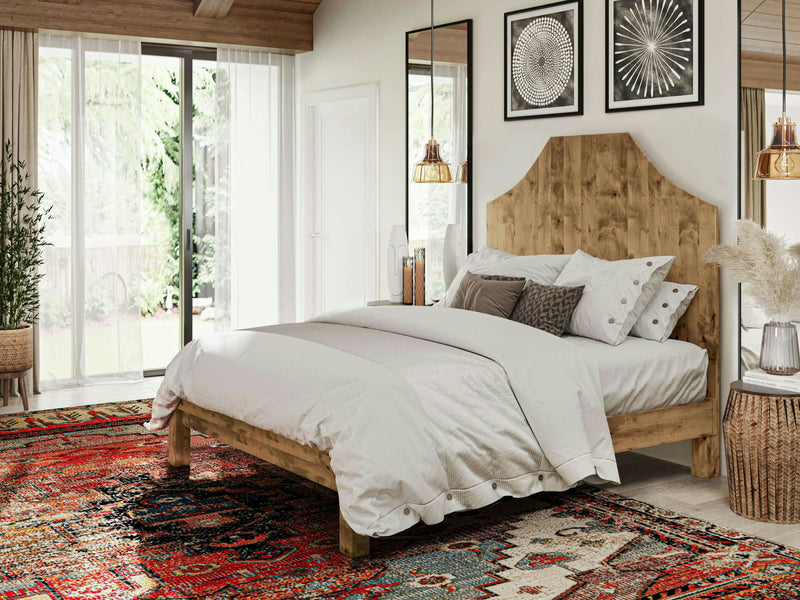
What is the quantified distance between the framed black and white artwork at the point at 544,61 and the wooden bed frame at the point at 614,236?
0.24 m

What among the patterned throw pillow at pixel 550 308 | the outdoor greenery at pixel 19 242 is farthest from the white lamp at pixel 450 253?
the outdoor greenery at pixel 19 242

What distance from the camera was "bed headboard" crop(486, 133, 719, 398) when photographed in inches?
169

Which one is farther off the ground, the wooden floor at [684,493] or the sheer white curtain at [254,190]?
the sheer white curtain at [254,190]

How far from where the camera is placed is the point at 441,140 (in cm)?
575

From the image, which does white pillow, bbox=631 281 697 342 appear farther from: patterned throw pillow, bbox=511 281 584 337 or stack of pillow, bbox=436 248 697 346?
patterned throw pillow, bbox=511 281 584 337

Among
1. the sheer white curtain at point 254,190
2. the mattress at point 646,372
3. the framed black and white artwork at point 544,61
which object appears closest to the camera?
the mattress at point 646,372

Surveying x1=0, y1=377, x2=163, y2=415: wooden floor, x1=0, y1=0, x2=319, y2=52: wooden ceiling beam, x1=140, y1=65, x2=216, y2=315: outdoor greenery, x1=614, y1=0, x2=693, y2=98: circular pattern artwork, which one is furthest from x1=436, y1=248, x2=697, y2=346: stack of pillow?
x1=140, y1=65, x2=216, y2=315: outdoor greenery

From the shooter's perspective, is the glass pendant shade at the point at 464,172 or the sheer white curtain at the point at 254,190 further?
the sheer white curtain at the point at 254,190

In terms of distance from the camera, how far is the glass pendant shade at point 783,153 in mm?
3854

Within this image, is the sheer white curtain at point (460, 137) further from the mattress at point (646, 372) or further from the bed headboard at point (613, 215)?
the mattress at point (646, 372)

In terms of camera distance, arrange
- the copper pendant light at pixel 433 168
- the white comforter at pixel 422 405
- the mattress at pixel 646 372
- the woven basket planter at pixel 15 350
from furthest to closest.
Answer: the copper pendant light at pixel 433 168
the woven basket planter at pixel 15 350
the mattress at pixel 646 372
the white comforter at pixel 422 405

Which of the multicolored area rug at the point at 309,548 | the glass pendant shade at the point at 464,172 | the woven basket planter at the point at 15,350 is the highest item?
the glass pendant shade at the point at 464,172

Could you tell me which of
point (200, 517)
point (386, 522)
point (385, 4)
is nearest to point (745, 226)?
point (386, 522)

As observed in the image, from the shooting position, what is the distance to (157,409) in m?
4.33
